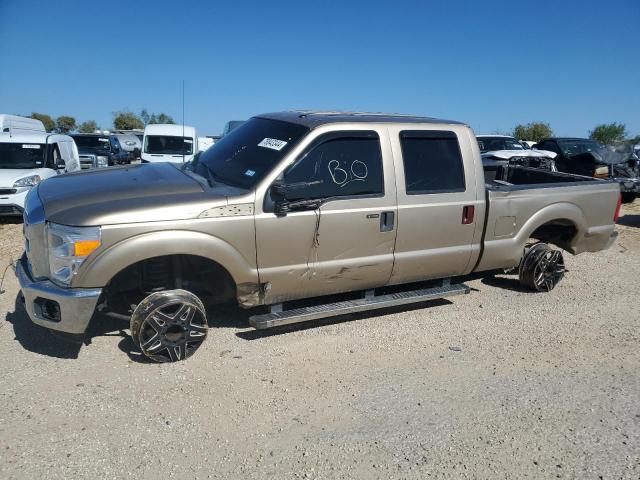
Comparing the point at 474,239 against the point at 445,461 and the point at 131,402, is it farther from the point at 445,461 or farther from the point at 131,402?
the point at 131,402

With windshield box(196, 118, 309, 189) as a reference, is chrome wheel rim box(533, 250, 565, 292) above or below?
below

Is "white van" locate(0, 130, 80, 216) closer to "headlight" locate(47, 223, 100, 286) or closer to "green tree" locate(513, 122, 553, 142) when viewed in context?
"headlight" locate(47, 223, 100, 286)

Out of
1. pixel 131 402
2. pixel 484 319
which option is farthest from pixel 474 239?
pixel 131 402

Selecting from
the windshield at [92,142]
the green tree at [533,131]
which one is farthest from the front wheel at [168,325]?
the green tree at [533,131]

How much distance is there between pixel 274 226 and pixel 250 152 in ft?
2.85

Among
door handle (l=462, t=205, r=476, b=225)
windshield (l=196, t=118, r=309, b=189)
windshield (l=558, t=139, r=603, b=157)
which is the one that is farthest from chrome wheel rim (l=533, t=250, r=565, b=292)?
windshield (l=558, t=139, r=603, b=157)

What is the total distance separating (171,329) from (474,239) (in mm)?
2993

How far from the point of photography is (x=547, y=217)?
5.46 metres

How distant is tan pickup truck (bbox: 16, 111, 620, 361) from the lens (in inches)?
141

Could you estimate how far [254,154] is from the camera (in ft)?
14.4

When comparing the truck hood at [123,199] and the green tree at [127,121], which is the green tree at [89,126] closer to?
the green tree at [127,121]

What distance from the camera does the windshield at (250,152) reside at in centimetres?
414

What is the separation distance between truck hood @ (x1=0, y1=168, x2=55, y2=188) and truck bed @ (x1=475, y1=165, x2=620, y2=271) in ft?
26.6

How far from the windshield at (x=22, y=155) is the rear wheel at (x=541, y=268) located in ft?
30.1
